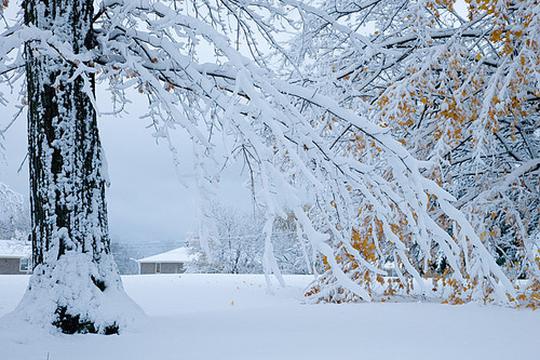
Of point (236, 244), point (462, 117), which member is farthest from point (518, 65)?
point (236, 244)

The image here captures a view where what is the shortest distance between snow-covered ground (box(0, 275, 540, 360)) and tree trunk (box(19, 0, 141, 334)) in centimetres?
26

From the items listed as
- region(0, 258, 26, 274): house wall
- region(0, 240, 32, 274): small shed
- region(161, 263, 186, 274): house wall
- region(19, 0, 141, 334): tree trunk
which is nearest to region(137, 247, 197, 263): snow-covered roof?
region(161, 263, 186, 274): house wall

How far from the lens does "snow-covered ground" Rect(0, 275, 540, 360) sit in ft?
12.5

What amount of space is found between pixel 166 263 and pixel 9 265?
1598cm

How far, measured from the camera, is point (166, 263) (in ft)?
184

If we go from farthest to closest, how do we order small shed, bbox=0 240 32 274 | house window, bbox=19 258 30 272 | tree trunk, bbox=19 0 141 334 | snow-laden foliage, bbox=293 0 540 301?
1. house window, bbox=19 258 30 272
2. small shed, bbox=0 240 32 274
3. snow-laden foliage, bbox=293 0 540 301
4. tree trunk, bbox=19 0 141 334

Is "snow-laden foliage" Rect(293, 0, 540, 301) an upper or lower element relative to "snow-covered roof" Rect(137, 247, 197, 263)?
upper

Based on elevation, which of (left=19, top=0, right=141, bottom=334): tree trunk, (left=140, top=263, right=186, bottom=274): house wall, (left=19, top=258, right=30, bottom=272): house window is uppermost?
(left=19, top=0, right=141, bottom=334): tree trunk

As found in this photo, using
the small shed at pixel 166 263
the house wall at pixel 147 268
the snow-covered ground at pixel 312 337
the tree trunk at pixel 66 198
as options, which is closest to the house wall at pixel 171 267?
the small shed at pixel 166 263

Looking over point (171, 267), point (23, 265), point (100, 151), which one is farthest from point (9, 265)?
point (100, 151)

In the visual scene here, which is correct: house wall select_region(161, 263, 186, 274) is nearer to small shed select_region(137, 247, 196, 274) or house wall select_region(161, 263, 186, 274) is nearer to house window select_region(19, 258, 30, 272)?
small shed select_region(137, 247, 196, 274)

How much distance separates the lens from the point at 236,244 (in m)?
42.1

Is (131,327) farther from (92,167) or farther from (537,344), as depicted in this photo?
(537,344)

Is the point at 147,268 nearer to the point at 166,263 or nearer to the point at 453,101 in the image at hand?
the point at 166,263
